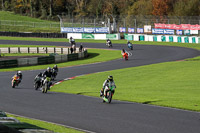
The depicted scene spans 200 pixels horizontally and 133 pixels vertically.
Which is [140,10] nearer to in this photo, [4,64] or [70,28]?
[70,28]

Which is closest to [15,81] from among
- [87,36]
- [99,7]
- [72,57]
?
[72,57]

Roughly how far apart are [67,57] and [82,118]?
3125 centimetres

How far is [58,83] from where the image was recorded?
2848 centimetres

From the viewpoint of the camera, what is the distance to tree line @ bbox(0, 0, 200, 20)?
288 feet

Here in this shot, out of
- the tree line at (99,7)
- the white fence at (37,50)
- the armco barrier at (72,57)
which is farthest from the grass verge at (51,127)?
the tree line at (99,7)

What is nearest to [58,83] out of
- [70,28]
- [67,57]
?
[67,57]

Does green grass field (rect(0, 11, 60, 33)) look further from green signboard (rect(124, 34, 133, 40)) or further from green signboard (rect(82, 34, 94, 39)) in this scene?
green signboard (rect(124, 34, 133, 40))

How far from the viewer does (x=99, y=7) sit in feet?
359

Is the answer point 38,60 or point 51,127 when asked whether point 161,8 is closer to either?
point 38,60

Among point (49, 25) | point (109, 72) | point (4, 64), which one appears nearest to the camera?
point (109, 72)

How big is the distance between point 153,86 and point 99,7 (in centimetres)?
8676

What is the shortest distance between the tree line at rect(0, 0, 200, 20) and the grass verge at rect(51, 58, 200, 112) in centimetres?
5465

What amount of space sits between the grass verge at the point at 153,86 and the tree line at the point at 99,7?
2152 inches

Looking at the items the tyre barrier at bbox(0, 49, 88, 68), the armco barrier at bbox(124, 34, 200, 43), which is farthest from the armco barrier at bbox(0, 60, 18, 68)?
the armco barrier at bbox(124, 34, 200, 43)
